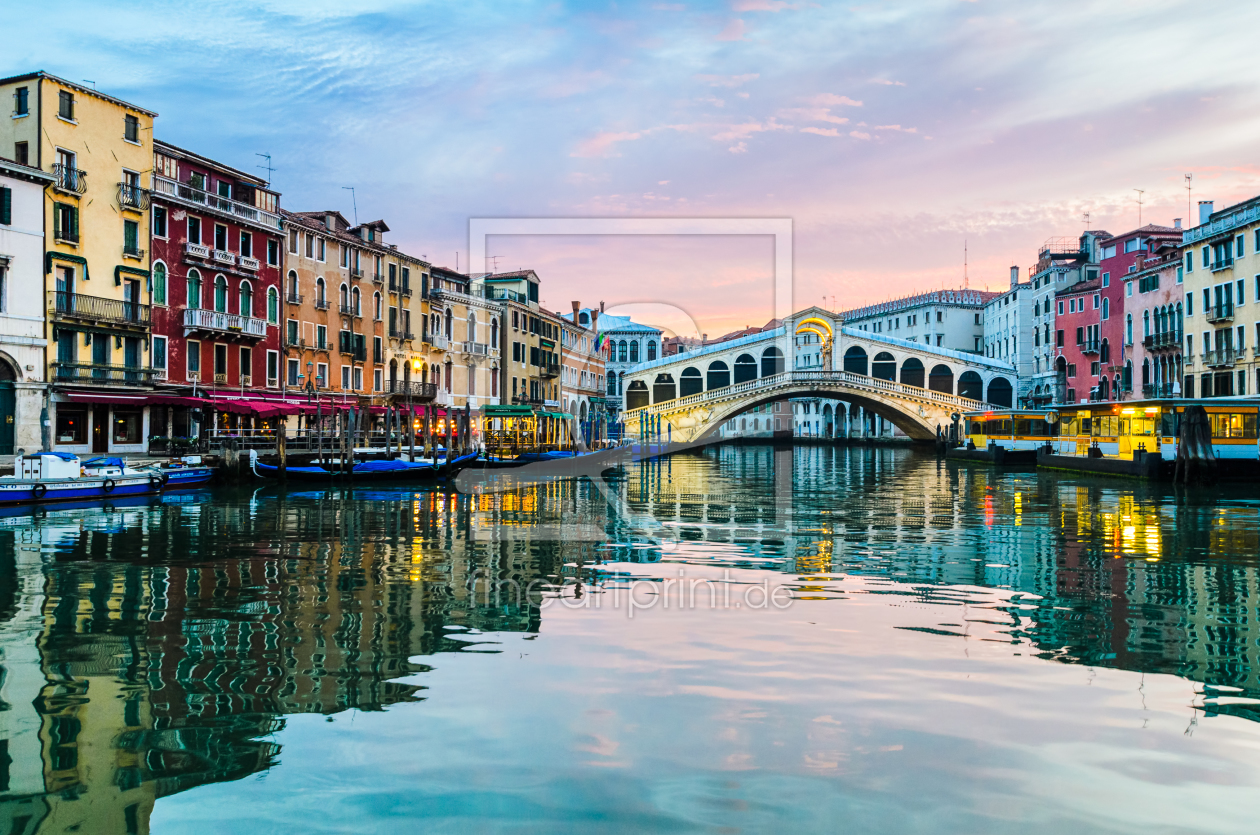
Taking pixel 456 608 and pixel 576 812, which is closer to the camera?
pixel 576 812

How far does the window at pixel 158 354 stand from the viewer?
2975 cm

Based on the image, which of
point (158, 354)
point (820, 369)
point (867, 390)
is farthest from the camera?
point (820, 369)

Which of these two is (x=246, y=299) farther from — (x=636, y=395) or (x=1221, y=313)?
(x=636, y=395)

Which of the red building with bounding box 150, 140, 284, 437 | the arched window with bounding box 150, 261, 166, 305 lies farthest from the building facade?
the arched window with bounding box 150, 261, 166, 305

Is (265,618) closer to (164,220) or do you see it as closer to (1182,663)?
(1182,663)

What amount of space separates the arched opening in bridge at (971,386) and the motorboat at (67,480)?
5652cm

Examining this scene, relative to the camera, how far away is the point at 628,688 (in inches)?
267

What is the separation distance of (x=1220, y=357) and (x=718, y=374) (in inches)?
1448

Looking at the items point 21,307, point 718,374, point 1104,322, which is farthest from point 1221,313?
point 21,307

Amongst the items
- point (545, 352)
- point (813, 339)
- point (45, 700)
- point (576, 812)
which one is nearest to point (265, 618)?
point (45, 700)

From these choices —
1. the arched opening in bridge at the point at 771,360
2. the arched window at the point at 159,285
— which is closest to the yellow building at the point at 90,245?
the arched window at the point at 159,285

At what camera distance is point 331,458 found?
93.6 feet

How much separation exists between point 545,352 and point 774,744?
5253 centimetres

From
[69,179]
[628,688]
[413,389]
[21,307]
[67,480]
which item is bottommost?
[628,688]
